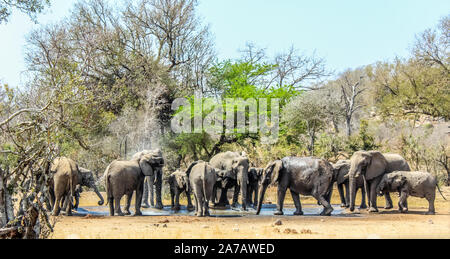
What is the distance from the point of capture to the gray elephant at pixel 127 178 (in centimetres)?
1756

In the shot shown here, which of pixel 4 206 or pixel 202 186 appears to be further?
pixel 202 186

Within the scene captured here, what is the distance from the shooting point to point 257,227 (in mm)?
13344

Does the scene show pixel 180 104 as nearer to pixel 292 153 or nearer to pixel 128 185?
pixel 292 153

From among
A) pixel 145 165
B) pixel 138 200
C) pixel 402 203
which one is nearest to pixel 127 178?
pixel 138 200

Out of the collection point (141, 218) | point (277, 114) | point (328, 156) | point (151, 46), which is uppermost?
point (151, 46)

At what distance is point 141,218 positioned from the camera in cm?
1630

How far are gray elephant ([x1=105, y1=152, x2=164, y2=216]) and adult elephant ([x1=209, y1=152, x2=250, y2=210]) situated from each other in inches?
111

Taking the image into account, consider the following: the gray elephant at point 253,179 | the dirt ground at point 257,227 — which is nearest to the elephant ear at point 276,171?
the dirt ground at point 257,227

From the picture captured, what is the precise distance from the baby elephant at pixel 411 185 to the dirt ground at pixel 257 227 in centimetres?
84

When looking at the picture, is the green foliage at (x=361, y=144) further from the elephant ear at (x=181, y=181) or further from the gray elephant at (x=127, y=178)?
the gray elephant at (x=127, y=178)

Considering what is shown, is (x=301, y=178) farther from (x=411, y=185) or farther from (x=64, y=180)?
(x=64, y=180)

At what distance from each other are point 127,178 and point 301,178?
19.1ft
